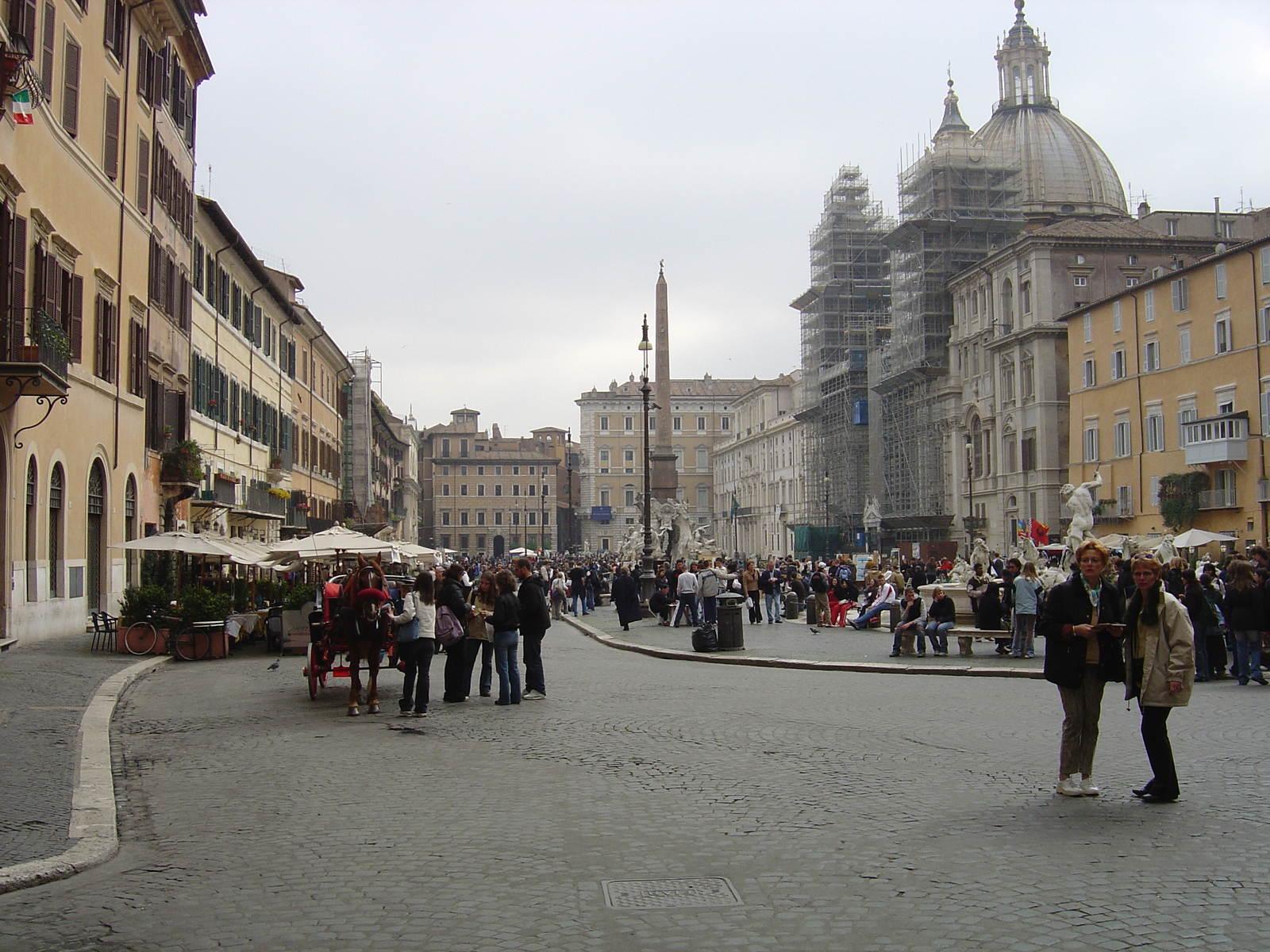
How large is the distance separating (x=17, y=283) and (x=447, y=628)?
9.34 m

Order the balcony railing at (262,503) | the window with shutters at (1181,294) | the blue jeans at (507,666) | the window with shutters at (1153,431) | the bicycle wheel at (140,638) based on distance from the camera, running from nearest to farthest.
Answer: the blue jeans at (507,666)
the bicycle wheel at (140,638)
the balcony railing at (262,503)
the window with shutters at (1181,294)
the window with shutters at (1153,431)

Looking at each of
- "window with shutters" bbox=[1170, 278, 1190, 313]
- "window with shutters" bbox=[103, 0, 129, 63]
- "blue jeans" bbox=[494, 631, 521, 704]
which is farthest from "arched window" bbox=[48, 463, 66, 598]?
"window with shutters" bbox=[1170, 278, 1190, 313]

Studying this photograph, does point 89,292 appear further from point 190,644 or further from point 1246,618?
point 1246,618

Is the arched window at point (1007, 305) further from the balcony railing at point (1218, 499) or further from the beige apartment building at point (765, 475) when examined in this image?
the beige apartment building at point (765, 475)

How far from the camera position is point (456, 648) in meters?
13.2

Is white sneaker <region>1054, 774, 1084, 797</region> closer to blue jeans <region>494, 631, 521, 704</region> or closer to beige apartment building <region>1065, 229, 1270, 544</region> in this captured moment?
blue jeans <region>494, 631, 521, 704</region>

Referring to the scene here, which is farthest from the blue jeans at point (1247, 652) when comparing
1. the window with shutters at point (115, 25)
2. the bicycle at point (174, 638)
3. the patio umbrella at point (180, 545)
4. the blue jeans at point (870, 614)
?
the window with shutters at point (115, 25)

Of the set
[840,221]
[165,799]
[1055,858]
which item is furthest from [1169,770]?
[840,221]

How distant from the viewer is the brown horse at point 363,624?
12.2 meters

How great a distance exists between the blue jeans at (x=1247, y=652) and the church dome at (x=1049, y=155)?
64.8 metres

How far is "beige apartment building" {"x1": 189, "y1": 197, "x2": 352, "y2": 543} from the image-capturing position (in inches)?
1244

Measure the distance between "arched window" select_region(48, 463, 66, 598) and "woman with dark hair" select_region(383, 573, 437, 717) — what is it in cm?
1010

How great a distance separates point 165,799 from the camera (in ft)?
27.0

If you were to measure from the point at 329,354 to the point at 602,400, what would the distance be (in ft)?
243
